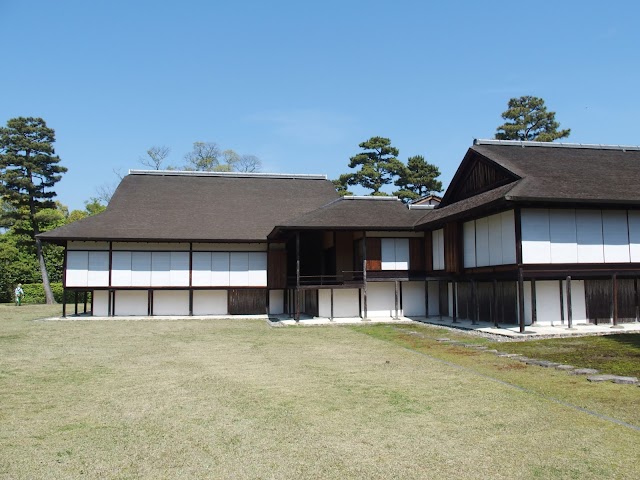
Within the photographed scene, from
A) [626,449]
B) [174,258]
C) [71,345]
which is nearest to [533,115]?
[174,258]

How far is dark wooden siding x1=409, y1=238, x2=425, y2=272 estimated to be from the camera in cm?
2531

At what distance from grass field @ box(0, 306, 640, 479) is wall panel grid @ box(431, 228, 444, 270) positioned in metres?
10.4

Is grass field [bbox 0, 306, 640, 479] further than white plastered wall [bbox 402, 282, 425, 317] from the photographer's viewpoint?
No

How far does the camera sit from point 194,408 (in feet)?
26.9

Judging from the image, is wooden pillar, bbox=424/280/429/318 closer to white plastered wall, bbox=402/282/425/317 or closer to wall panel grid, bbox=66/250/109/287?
white plastered wall, bbox=402/282/425/317

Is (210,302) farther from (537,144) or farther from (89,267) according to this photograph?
(537,144)

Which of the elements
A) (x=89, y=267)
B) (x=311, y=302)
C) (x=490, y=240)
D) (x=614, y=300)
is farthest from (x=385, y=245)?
(x=89, y=267)

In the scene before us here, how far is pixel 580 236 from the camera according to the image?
18.2 m

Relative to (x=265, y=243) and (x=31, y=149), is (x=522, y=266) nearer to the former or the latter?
(x=265, y=243)

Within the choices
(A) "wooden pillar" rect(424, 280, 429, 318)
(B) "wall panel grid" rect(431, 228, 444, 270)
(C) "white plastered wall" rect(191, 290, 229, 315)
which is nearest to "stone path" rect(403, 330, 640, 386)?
(B) "wall panel grid" rect(431, 228, 444, 270)

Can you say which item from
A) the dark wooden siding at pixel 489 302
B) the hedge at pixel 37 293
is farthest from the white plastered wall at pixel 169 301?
the hedge at pixel 37 293

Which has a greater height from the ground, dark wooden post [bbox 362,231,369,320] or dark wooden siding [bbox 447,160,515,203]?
dark wooden siding [bbox 447,160,515,203]

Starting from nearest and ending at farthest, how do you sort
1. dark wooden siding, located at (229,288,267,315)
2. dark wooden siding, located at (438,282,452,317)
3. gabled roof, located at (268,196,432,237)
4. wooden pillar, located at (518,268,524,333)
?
wooden pillar, located at (518,268,524,333), gabled roof, located at (268,196,432,237), dark wooden siding, located at (438,282,452,317), dark wooden siding, located at (229,288,267,315)

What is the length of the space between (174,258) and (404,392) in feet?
67.7
